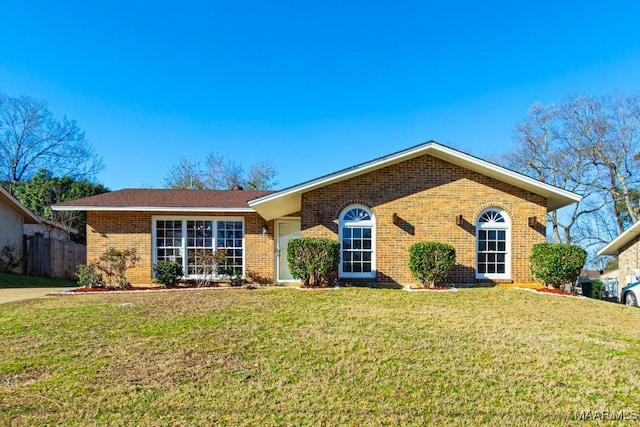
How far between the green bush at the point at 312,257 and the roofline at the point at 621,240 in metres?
13.4

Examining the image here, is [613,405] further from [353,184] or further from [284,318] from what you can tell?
[353,184]

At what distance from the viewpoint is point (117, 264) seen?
1317 cm

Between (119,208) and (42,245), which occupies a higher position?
(119,208)

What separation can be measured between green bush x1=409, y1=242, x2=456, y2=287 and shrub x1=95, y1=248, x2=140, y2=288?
30.4ft

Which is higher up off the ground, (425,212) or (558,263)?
(425,212)

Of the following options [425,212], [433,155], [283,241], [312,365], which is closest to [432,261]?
[425,212]

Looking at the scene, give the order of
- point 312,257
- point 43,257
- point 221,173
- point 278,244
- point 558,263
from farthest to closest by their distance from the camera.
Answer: point 221,173, point 43,257, point 278,244, point 558,263, point 312,257

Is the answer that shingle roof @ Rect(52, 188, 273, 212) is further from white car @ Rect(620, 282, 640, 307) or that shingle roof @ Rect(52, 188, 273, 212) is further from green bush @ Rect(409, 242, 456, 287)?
white car @ Rect(620, 282, 640, 307)

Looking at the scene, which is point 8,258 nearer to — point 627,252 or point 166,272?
point 166,272

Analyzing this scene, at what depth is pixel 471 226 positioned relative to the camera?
1275 cm

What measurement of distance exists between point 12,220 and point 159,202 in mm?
10645

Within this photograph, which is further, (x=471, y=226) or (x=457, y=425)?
(x=471, y=226)

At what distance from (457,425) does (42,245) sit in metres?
22.3

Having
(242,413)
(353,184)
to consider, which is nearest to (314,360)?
(242,413)
